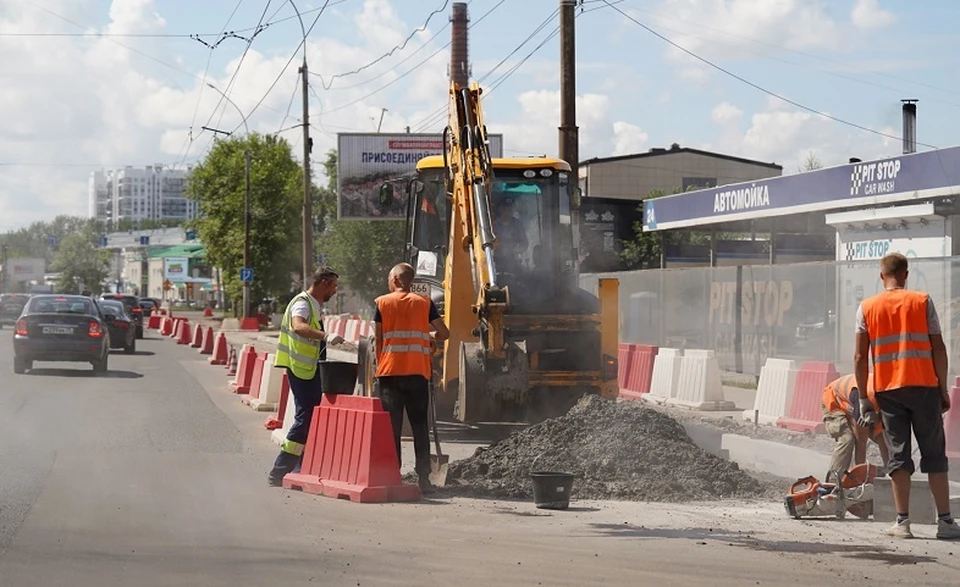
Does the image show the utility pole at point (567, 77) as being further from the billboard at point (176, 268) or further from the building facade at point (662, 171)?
the billboard at point (176, 268)

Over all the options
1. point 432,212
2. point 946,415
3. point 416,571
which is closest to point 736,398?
point 432,212

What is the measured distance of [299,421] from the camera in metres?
11.4

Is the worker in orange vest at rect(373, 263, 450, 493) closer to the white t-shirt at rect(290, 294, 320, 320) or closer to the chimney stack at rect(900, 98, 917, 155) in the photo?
the white t-shirt at rect(290, 294, 320, 320)

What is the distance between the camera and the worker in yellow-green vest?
11305mm

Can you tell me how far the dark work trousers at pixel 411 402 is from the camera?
1102 centimetres

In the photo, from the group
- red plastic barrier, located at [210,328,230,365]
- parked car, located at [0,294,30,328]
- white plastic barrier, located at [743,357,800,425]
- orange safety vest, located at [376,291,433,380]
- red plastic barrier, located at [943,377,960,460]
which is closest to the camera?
orange safety vest, located at [376,291,433,380]

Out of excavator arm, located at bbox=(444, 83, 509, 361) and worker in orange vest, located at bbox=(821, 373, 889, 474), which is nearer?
worker in orange vest, located at bbox=(821, 373, 889, 474)

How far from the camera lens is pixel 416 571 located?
7.46 m

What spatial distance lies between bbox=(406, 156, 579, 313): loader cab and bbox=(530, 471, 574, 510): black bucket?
5.84 metres

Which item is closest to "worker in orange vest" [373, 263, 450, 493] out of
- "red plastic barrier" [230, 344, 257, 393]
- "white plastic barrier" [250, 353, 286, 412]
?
"white plastic barrier" [250, 353, 286, 412]

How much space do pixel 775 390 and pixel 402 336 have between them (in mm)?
7392

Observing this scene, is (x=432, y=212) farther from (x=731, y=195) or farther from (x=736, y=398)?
(x=731, y=195)

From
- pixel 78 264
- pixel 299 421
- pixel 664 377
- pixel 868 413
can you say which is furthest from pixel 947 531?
pixel 78 264

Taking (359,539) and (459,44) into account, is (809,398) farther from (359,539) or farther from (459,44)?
(459,44)
